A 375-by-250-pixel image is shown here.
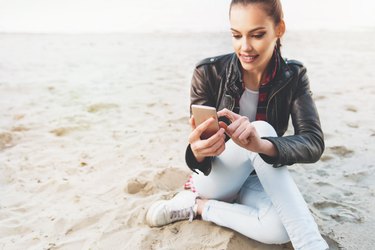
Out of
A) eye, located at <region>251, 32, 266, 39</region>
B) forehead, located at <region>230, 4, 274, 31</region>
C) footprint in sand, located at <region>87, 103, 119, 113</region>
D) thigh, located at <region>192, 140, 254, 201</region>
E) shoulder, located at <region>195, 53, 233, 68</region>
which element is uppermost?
forehead, located at <region>230, 4, 274, 31</region>

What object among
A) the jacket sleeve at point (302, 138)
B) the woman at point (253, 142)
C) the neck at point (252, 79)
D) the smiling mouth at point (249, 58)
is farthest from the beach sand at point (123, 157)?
the smiling mouth at point (249, 58)

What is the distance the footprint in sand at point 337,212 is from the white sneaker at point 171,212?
803mm

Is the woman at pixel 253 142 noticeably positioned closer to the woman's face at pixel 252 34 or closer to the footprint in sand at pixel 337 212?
the woman's face at pixel 252 34

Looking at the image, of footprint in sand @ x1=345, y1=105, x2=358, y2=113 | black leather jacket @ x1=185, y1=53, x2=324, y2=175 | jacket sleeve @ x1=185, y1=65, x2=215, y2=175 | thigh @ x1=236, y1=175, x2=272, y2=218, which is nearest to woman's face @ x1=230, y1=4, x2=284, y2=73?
black leather jacket @ x1=185, y1=53, x2=324, y2=175

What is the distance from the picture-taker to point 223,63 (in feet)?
6.73

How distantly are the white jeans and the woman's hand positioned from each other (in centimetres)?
11

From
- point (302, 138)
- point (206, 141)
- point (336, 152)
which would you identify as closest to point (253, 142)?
point (206, 141)

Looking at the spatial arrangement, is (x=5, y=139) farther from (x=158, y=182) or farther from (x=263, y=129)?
(x=263, y=129)

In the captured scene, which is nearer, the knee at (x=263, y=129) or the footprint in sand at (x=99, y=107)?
the knee at (x=263, y=129)

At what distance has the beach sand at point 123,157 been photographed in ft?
6.66

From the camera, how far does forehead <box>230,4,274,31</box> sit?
1.78m

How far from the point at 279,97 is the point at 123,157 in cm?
150

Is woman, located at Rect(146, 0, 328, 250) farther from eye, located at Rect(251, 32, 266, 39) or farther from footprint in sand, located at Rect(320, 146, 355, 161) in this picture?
footprint in sand, located at Rect(320, 146, 355, 161)

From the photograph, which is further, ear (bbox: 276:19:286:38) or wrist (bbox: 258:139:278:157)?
ear (bbox: 276:19:286:38)
